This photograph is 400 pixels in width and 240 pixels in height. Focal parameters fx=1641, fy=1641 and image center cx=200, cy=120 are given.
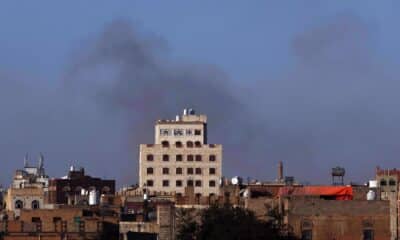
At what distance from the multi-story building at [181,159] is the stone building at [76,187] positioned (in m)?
5.10

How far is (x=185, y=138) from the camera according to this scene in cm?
18925

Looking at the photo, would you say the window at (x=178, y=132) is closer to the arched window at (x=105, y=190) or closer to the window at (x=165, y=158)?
the window at (x=165, y=158)

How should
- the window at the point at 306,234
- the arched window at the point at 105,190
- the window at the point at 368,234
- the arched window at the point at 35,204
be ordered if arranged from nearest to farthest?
1. the window at the point at 368,234
2. the window at the point at 306,234
3. the arched window at the point at 35,204
4. the arched window at the point at 105,190

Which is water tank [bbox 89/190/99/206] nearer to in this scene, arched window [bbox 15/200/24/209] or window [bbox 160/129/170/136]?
arched window [bbox 15/200/24/209]

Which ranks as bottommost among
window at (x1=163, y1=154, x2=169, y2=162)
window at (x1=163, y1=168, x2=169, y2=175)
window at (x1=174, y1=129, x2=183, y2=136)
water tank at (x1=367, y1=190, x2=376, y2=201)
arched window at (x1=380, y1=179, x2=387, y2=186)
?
water tank at (x1=367, y1=190, x2=376, y2=201)

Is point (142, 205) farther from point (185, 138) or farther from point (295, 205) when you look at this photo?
point (185, 138)

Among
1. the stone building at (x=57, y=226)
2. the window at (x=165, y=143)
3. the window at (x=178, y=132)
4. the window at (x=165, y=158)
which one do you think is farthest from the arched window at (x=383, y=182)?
the stone building at (x=57, y=226)

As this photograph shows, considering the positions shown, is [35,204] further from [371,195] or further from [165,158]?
[371,195]

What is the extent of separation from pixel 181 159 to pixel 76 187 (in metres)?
17.1

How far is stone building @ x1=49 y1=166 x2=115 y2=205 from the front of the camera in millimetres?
164250

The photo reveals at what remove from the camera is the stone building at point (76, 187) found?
539ft

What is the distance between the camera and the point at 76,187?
577 feet

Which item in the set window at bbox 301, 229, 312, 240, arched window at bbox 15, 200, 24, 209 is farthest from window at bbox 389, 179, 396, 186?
window at bbox 301, 229, 312, 240

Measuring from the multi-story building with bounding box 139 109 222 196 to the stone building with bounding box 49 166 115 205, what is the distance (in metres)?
5.10
